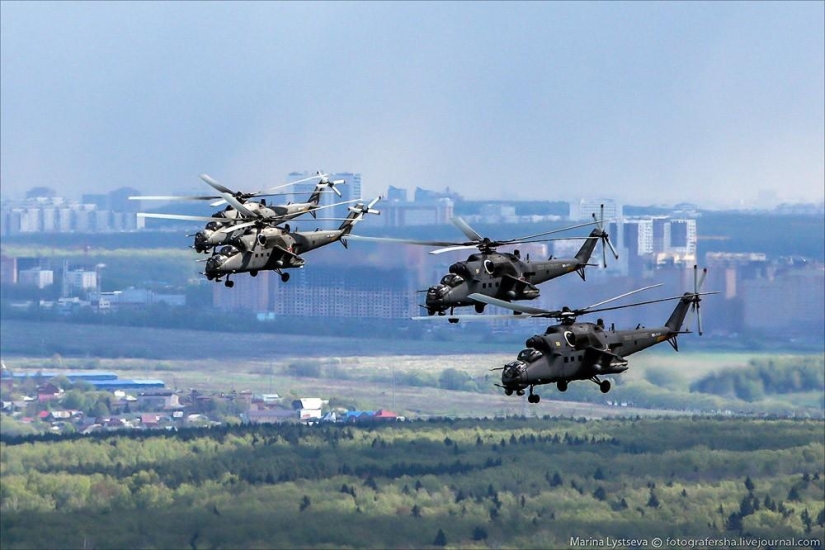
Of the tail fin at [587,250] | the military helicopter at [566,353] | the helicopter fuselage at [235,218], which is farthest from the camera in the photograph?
the tail fin at [587,250]

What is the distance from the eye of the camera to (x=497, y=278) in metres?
82.3

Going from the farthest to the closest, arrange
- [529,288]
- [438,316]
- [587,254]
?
[587,254] < [529,288] < [438,316]

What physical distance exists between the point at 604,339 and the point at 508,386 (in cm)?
564

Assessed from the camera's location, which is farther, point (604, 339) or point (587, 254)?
point (587, 254)

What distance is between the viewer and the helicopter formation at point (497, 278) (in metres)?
75.6

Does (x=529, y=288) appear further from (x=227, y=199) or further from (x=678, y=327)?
(x=227, y=199)

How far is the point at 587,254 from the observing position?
87.8 metres

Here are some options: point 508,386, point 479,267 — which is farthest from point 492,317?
point 479,267

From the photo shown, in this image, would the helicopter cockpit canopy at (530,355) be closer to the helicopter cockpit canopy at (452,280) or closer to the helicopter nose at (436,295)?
the helicopter nose at (436,295)

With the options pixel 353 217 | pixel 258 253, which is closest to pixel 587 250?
pixel 353 217

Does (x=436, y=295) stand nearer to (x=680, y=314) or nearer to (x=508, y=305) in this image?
(x=508, y=305)

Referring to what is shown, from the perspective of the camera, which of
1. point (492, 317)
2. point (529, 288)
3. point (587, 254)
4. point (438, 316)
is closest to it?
point (492, 317)

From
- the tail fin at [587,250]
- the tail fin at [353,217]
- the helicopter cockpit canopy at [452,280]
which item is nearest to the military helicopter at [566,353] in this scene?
the helicopter cockpit canopy at [452,280]

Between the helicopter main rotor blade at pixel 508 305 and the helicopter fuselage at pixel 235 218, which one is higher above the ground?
the helicopter fuselage at pixel 235 218
